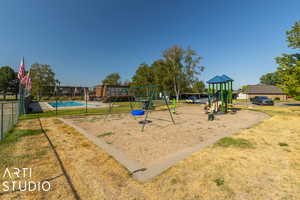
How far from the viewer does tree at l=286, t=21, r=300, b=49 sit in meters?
16.1

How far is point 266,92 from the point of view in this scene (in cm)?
3875

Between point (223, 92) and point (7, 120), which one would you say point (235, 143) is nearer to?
point (223, 92)

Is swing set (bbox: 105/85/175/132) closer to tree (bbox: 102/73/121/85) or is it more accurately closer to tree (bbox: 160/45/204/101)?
tree (bbox: 160/45/204/101)

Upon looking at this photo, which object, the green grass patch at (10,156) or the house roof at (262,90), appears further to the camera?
the house roof at (262,90)

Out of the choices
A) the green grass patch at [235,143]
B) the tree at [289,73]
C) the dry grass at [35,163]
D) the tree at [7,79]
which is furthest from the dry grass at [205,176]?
the tree at [7,79]

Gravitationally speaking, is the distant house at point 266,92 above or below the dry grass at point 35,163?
above

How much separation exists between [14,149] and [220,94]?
1351 cm

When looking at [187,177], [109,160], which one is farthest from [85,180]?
[187,177]

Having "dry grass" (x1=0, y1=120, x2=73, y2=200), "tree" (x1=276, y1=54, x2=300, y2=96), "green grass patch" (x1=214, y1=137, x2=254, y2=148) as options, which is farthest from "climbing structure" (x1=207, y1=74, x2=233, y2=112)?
"dry grass" (x1=0, y1=120, x2=73, y2=200)

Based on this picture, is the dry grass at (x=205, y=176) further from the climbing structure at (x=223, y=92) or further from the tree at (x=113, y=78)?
the tree at (x=113, y=78)

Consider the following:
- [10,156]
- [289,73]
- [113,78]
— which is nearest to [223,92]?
[289,73]

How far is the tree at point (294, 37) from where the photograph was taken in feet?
52.7

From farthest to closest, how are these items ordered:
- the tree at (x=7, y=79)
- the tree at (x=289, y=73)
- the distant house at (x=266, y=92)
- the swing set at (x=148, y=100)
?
Answer: the distant house at (x=266, y=92) < the tree at (x=7, y=79) < the tree at (x=289, y=73) < the swing set at (x=148, y=100)

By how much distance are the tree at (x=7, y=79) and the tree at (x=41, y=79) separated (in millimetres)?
15216
